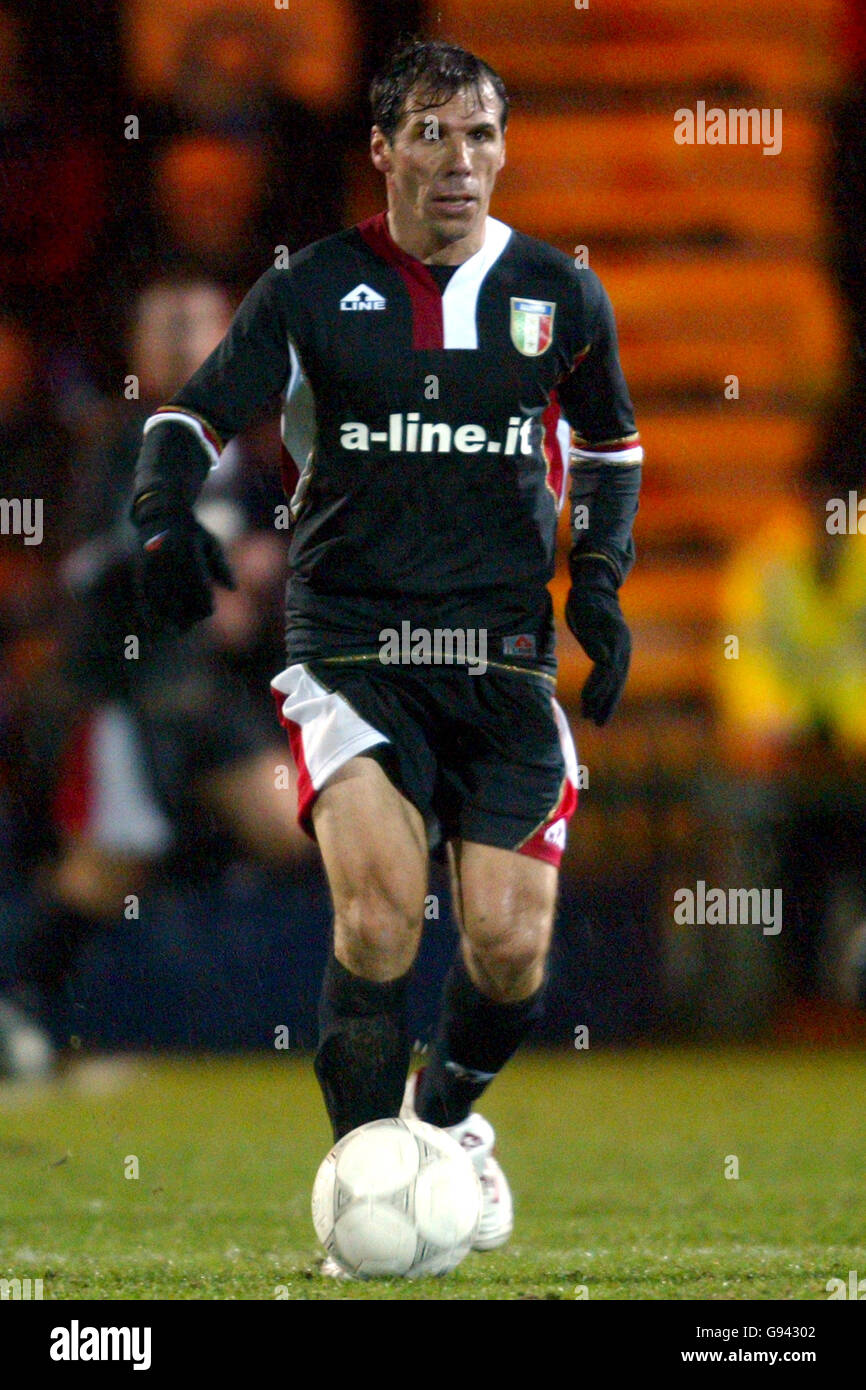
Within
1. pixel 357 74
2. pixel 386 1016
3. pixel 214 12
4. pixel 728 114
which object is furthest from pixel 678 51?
pixel 386 1016

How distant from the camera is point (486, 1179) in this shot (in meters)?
4.48

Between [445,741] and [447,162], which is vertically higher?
[447,162]

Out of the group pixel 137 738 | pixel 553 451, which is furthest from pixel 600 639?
pixel 137 738

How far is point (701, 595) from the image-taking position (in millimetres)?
8781

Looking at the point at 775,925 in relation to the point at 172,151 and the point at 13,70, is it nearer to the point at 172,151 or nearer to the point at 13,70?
the point at 172,151

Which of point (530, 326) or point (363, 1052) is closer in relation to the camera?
point (363, 1052)

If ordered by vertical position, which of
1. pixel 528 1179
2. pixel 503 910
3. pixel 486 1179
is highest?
pixel 503 910

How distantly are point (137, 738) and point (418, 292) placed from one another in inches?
129

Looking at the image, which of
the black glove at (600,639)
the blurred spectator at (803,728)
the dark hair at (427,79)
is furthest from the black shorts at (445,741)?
the blurred spectator at (803,728)

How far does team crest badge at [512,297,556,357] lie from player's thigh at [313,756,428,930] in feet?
2.83
